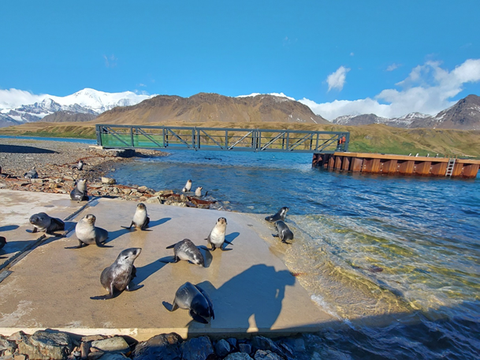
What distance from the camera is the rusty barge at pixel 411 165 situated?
24547 millimetres

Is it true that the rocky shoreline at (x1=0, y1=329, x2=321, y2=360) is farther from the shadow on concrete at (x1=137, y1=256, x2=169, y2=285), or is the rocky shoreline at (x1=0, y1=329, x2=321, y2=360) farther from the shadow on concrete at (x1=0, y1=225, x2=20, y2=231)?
the shadow on concrete at (x1=0, y1=225, x2=20, y2=231)

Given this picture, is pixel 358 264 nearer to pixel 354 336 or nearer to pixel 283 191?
pixel 354 336

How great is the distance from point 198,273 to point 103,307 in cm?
146

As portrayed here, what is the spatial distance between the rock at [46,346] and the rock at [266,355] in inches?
76.2

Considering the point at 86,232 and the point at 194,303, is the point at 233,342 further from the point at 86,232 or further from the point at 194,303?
the point at 86,232

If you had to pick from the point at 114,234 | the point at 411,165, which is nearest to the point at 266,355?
the point at 114,234

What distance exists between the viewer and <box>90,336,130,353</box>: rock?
248cm

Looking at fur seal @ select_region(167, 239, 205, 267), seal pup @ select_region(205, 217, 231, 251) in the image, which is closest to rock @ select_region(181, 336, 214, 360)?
fur seal @ select_region(167, 239, 205, 267)

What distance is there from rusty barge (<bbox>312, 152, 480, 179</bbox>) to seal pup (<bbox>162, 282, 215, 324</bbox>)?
26.6m

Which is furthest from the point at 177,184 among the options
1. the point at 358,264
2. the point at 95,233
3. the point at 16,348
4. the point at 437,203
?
the point at 437,203

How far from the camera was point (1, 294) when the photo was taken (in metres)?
2.95

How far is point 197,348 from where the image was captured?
2.56 m

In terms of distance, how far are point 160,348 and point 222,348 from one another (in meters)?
0.67

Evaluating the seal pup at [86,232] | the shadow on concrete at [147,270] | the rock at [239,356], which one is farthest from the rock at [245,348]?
the seal pup at [86,232]
